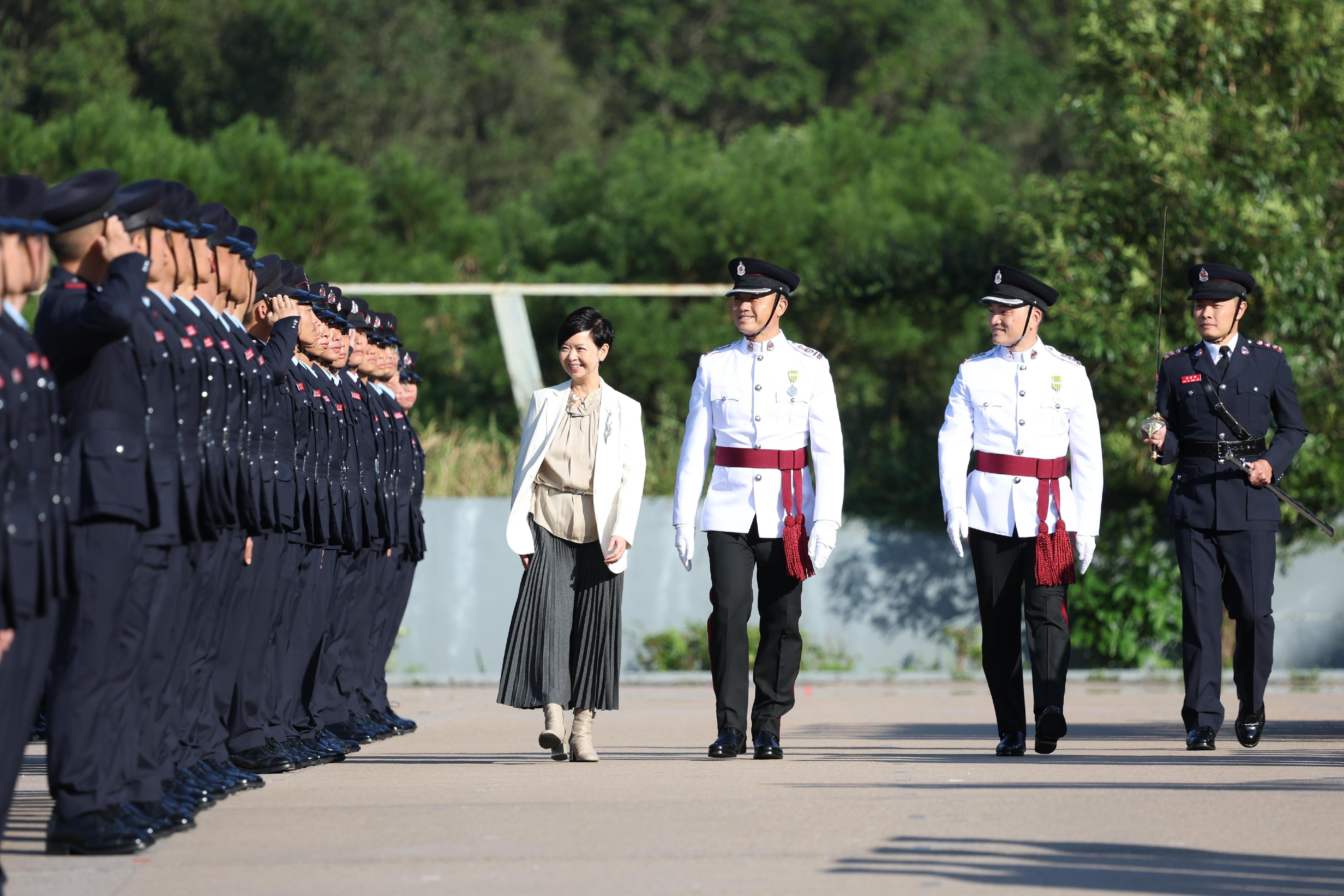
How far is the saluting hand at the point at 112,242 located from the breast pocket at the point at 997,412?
4.80 meters

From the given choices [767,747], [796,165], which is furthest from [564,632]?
[796,165]

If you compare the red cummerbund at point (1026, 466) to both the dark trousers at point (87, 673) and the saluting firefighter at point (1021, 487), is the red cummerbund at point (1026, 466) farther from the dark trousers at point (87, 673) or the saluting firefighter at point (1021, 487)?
the dark trousers at point (87, 673)

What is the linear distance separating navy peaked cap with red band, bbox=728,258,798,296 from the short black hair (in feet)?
2.15

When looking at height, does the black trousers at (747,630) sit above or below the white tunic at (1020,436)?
below

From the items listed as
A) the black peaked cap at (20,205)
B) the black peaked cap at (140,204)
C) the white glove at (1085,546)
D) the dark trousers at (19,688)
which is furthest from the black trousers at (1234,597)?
the black peaked cap at (20,205)

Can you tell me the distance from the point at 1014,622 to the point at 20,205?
5.85m

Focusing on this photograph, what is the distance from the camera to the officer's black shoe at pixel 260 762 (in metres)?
9.39

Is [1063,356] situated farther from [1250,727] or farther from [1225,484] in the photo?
[1250,727]

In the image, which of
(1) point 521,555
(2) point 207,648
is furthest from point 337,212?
(2) point 207,648

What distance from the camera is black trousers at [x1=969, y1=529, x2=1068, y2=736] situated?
10.2m

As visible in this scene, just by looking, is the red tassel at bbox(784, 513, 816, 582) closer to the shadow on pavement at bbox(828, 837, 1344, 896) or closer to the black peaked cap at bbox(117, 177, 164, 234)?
the shadow on pavement at bbox(828, 837, 1344, 896)

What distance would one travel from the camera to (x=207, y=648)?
27.4ft

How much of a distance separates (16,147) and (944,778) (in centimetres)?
2256

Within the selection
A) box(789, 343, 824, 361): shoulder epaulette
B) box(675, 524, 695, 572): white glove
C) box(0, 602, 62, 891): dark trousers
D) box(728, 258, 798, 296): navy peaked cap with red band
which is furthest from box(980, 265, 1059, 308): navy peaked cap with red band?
box(0, 602, 62, 891): dark trousers
